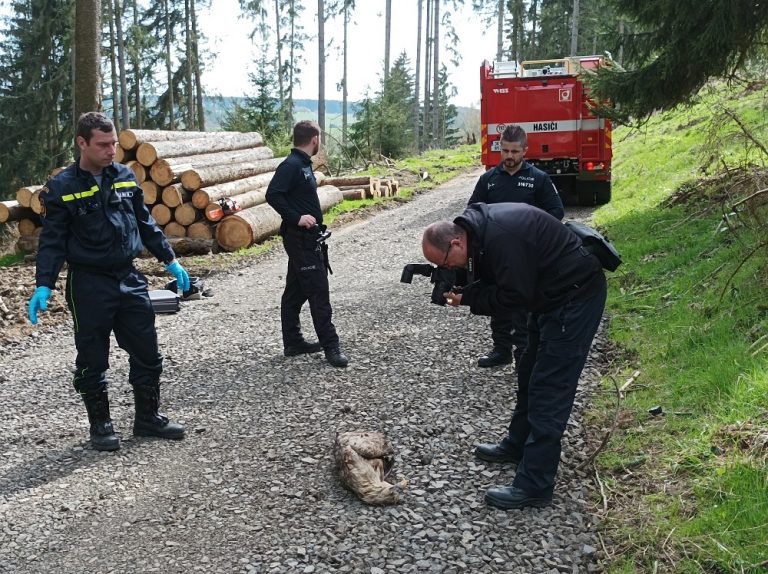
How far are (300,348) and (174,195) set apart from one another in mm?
7032

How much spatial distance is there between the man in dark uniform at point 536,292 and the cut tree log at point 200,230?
9.72 metres

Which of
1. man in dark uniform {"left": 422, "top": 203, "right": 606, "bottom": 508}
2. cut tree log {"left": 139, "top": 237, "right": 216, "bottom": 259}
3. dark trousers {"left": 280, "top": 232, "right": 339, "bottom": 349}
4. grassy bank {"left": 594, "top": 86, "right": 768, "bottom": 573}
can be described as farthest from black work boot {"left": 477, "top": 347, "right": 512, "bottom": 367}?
cut tree log {"left": 139, "top": 237, "right": 216, "bottom": 259}

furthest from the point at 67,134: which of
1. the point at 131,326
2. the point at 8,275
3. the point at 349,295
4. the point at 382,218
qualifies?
the point at 131,326

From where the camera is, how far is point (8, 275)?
10.8 metres

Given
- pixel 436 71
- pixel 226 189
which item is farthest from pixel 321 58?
pixel 226 189

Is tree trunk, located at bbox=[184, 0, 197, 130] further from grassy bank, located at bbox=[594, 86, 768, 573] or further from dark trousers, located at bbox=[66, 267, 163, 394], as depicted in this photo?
dark trousers, located at bbox=[66, 267, 163, 394]

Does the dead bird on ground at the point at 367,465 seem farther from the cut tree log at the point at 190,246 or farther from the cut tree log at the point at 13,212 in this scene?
the cut tree log at the point at 13,212

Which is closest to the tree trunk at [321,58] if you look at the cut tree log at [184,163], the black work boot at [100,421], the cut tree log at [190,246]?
the cut tree log at [184,163]

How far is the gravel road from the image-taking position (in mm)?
3777

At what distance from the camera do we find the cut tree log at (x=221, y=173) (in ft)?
43.2

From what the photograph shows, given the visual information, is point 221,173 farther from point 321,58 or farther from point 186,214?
point 321,58

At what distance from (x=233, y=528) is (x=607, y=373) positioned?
357 centimetres

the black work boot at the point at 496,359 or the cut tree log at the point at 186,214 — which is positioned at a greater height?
the cut tree log at the point at 186,214

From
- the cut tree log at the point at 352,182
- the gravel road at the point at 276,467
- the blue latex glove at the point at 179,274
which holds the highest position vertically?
the cut tree log at the point at 352,182
